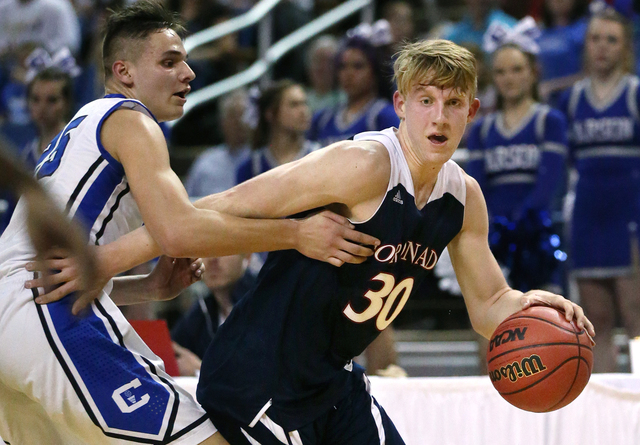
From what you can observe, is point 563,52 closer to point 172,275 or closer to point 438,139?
point 438,139

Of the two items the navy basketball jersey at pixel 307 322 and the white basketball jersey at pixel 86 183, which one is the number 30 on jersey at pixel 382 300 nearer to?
the navy basketball jersey at pixel 307 322

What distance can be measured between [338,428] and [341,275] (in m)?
0.53

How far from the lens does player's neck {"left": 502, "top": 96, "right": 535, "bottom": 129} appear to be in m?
5.68

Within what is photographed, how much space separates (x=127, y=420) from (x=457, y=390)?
→ 182 centimetres

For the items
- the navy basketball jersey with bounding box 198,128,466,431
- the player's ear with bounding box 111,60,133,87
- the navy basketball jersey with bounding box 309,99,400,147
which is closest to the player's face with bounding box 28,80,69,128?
the navy basketball jersey with bounding box 309,99,400,147

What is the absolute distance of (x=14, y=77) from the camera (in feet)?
26.5

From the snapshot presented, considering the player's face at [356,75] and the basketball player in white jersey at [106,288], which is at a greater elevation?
the player's face at [356,75]

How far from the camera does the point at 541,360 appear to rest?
2.85m

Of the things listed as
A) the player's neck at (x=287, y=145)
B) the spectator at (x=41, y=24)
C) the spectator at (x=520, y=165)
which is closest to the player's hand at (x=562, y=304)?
the spectator at (x=520, y=165)

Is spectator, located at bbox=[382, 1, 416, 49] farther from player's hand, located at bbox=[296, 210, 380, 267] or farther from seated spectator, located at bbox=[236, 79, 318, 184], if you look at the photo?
player's hand, located at bbox=[296, 210, 380, 267]

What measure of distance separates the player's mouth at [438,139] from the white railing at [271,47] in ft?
15.3

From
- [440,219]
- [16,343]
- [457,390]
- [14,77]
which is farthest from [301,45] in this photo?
[16,343]

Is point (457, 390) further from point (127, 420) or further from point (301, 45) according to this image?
point (301, 45)

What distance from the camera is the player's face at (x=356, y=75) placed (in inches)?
242
